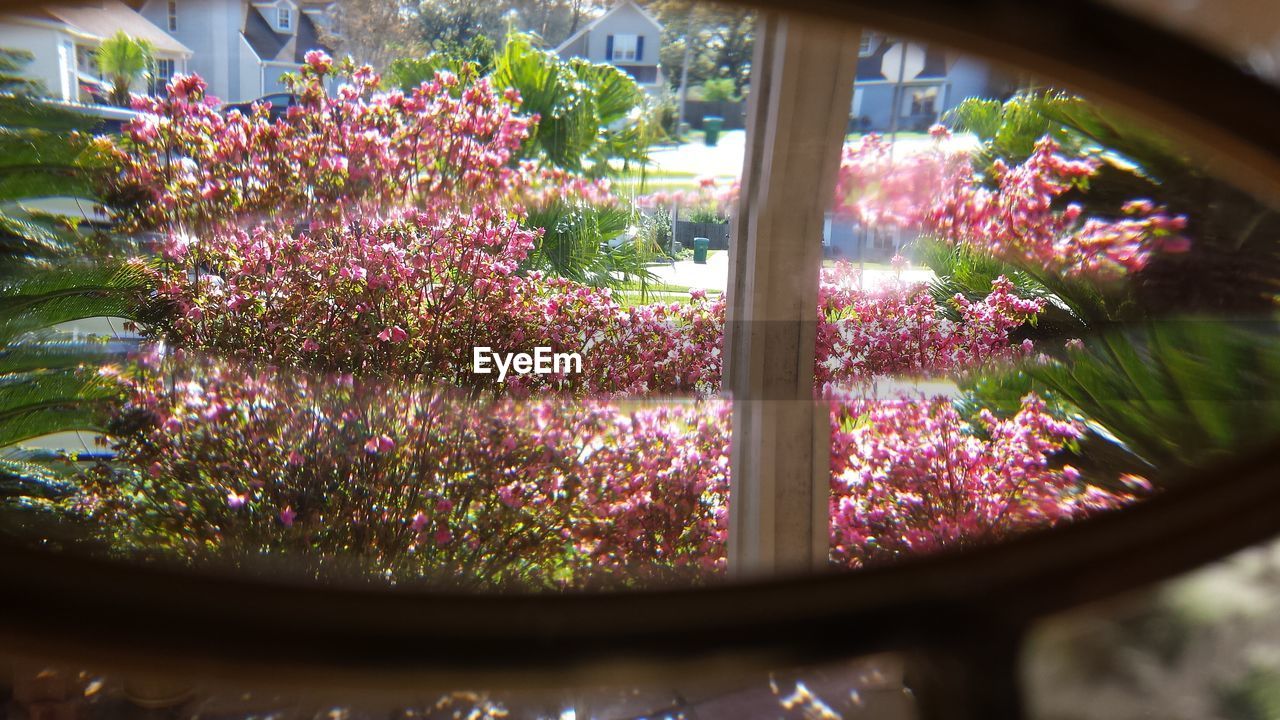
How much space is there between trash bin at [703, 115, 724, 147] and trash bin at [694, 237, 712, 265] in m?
0.13

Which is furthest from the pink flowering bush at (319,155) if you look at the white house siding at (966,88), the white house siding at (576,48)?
the white house siding at (966,88)

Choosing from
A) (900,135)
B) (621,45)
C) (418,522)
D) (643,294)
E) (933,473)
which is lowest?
(418,522)

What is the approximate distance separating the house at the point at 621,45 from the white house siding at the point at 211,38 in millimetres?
415

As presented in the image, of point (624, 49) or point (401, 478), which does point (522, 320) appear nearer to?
point (401, 478)

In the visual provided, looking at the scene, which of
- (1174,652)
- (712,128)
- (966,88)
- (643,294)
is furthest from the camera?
(643,294)

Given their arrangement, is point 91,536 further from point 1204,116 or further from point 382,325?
point 1204,116

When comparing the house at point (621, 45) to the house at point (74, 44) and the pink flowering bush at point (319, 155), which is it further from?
the house at point (74, 44)

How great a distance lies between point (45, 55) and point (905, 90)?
1036mm

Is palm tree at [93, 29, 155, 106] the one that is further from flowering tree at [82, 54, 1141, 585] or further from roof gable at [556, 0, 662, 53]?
roof gable at [556, 0, 662, 53]

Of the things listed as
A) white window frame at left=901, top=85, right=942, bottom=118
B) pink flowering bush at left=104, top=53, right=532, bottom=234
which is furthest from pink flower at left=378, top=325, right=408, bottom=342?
white window frame at left=901, top=85, right=942, bottom=118

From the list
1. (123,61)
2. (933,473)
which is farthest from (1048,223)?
(123,61)

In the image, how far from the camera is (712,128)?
107 cm

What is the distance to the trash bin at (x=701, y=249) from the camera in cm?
113

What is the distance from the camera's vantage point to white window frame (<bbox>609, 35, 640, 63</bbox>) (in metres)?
1.10
